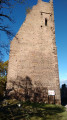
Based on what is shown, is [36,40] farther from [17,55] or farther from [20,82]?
[20,82]

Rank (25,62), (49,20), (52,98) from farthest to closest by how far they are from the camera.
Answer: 1. (49,20)
2. (25,62)
3. (52,98)

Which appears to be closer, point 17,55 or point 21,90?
point 21,90

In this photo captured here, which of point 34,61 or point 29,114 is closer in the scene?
point 29,114

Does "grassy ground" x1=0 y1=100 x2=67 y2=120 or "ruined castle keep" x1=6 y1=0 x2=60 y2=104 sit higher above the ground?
"ruined castle keep" x1=6 y1=0 x2=60 y2=104

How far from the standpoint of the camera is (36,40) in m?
11.7

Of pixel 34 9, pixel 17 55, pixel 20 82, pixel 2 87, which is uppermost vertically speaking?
pixel 34 9

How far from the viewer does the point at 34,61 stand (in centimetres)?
1088

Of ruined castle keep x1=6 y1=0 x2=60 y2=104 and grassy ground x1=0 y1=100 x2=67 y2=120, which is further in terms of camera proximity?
ruined castle keep x1=6 y1=0 x2=60 y2=104

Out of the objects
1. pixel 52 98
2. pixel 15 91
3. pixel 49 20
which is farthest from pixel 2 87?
pixel 49 20

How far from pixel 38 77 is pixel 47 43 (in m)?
4.33

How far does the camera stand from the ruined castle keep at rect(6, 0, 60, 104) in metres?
9.96

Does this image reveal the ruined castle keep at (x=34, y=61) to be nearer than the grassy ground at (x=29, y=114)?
No

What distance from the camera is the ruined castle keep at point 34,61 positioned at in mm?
9961

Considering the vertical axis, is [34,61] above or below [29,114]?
above
